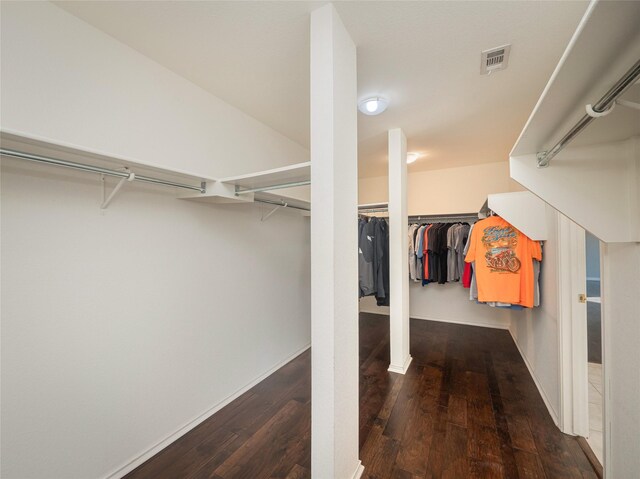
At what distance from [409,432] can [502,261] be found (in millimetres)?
1665

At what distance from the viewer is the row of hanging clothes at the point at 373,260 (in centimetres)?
266

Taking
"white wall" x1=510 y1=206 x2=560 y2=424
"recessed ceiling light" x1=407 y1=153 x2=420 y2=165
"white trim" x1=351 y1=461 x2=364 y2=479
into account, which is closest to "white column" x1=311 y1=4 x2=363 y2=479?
"white trim" x1=351 y1=461 x2=364 y2=479

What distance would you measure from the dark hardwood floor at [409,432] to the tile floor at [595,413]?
13 centimetres

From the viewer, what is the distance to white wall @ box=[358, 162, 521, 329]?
368 cm

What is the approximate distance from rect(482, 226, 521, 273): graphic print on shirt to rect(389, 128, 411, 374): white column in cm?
78

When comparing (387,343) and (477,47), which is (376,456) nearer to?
(387,343)

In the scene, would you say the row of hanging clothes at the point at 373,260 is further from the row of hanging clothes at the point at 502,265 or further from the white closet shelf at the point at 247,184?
the white closet shelf at the point at 247,184

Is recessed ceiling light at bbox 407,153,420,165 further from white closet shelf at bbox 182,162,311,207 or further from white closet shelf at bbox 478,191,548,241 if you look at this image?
white closet shelf at bbox 182,162,311,207

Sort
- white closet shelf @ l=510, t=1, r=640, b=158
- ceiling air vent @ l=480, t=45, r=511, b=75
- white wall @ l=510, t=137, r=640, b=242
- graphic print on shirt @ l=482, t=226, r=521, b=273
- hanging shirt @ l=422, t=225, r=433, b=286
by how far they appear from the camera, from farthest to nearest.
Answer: hanging shirt @ l=422, t=225, r=433, b=286 < graphic print on shirt @ l=482, t=226, r=521, b=273 < ceiling air vent @ l=480, t=45, r=511, b=75 < white wall @ l=510, t=137, r=640, b=242 < white closet shelf @ l=510, t=1, r=640, b=158

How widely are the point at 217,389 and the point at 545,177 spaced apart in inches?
97.4

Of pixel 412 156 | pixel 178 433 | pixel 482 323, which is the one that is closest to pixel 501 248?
pixel 412 156

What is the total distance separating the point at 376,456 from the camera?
Result: 1.54 m

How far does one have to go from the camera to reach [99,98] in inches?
54.8

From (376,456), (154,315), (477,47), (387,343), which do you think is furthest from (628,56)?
(387,343)
